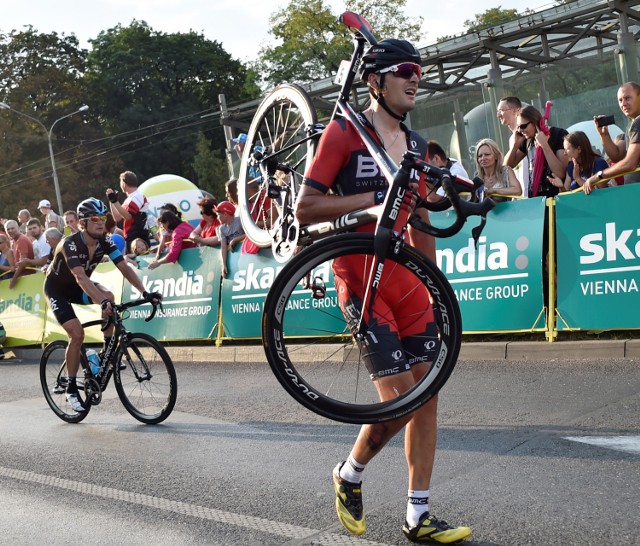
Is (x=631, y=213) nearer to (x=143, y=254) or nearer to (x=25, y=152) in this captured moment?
(x=143, y=254)

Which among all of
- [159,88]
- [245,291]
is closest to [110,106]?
[159,88]

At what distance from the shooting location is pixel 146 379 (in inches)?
337

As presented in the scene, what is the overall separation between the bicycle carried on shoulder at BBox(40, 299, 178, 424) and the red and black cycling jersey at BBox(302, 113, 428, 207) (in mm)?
4429

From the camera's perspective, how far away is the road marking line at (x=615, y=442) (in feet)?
18.5

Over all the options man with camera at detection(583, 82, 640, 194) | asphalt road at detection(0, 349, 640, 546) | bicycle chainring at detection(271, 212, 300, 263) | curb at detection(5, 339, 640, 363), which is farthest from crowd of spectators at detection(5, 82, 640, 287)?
bicycle chainring at detection(271, 212, 300, 263)

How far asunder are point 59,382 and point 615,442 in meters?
5.65

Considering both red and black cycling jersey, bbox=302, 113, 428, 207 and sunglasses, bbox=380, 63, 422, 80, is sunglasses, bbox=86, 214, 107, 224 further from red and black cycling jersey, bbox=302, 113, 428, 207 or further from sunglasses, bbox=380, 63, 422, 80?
sunglasses, bbox=380, 63, 422, 80

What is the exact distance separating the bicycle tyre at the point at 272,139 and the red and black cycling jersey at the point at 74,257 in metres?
2.62

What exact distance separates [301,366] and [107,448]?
2985 mm

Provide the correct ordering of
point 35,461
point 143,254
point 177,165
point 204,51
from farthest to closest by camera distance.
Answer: point 204,51 → point 177,165 → point 143,254 → point 35,461

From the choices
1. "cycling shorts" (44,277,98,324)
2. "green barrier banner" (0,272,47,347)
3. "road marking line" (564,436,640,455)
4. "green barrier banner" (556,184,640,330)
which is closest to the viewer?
"road marking line" (564,436,640,455)

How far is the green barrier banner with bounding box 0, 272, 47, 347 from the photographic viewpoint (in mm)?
16281

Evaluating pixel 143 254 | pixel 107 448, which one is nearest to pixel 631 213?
pixel 107 448

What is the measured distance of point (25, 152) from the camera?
63.4 meters
